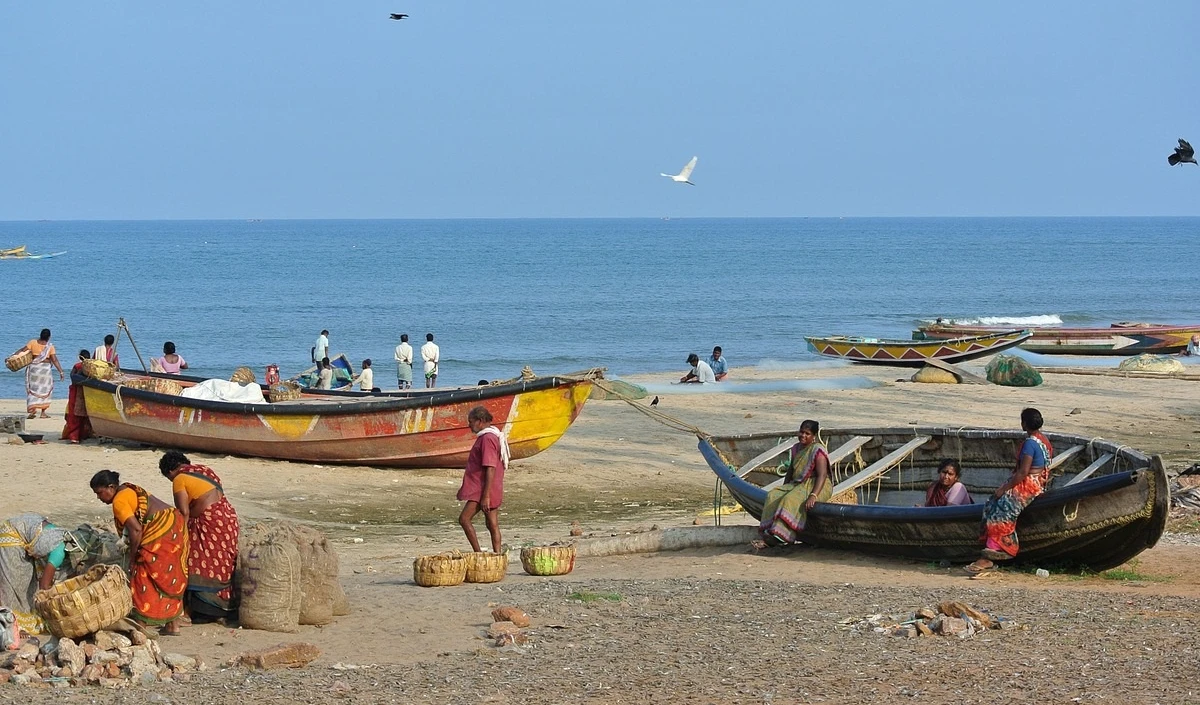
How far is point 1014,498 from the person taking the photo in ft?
30.3

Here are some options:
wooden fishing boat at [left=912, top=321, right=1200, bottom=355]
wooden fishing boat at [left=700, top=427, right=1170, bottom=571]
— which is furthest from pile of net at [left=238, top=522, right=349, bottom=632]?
wooden fishing boat at [left=912, top=321, right=1200, bottom=355]

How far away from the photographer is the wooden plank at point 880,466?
11.2 m

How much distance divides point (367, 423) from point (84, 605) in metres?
8.62

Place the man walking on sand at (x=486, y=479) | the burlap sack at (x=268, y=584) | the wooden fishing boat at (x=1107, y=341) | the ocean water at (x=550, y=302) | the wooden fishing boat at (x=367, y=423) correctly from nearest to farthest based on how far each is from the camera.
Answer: the burlap sack at (x=268, y=584), the man walking on sand at (x=486, y=479), the wooden fishing boat at (x=367, y=423), the wooden fishing boat at (x=1107, y=341), the ocean water at (x=550, y=302)

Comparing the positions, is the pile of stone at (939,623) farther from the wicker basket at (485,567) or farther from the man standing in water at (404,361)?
the man standing in water at (404,361)

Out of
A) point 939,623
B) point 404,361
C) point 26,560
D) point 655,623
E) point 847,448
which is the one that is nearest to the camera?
point 939,623

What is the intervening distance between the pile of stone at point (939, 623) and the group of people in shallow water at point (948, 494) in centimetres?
145

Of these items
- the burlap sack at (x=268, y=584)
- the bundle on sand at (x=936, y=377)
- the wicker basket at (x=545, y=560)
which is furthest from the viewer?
the bundle on sand at (x=936, y=377)

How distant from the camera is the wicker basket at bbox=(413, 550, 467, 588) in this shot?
927 centimetres

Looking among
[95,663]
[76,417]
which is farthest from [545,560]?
[76,417]

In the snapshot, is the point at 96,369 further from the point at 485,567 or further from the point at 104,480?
the point at 104,480

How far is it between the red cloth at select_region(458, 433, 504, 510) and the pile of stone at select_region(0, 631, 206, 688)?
3109mm

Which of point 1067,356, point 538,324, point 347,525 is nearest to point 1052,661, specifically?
point 347,525

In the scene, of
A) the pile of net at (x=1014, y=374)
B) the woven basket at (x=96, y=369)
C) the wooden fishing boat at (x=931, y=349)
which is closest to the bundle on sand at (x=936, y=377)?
the pile of net at (x=1014, y=374)
